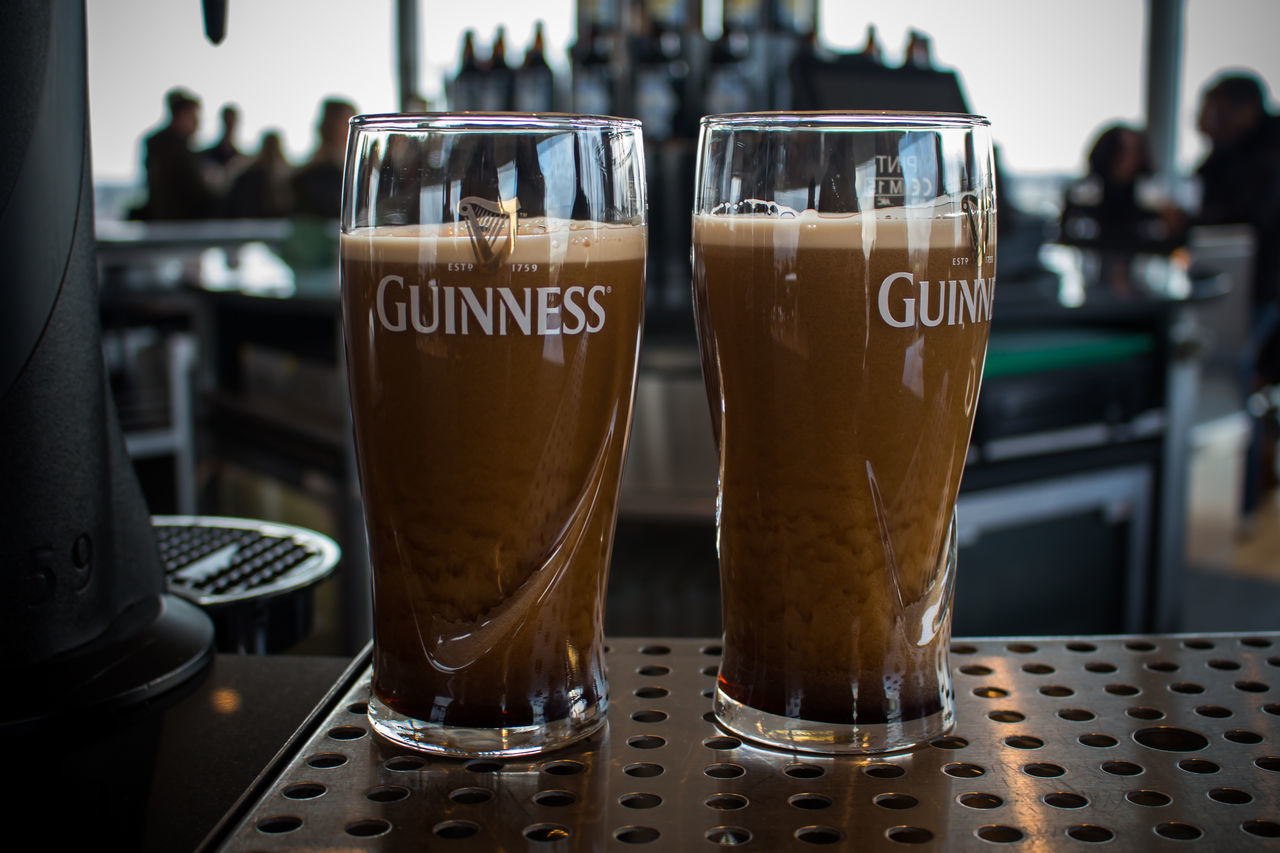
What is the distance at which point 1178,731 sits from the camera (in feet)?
1.73

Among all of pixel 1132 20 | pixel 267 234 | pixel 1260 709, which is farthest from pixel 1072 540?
pixel 1132 20

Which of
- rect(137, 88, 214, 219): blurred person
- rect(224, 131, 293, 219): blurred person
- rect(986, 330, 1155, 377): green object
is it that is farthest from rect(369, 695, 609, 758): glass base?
rect(224, 131, 293, 219): blurred person

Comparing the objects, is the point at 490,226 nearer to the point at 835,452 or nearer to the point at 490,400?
the point at 490,400

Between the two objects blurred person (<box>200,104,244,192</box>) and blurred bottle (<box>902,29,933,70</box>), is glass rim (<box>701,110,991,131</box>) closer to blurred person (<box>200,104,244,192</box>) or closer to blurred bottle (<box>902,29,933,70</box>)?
blurred bottle (<box>902,29,933,70</box>)

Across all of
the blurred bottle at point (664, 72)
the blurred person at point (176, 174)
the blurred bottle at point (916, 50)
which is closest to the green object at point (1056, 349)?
the blurred bottle at point (916, 50)

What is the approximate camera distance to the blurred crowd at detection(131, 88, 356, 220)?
14.2 feet

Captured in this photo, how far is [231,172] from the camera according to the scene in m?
6.68

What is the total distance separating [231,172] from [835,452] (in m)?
6.73

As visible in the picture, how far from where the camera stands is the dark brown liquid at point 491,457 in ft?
1.58

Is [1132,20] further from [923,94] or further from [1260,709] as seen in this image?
[1260,709]

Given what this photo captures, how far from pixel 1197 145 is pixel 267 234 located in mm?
5240

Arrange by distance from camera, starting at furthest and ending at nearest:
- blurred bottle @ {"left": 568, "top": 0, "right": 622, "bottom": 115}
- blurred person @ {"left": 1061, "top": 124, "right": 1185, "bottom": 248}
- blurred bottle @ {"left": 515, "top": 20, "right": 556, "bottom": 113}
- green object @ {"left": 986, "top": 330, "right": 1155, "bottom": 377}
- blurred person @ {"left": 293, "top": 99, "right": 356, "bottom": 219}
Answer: blurred person @ {"left": 1061, "top": 124, "right": 1185, "bottom": 248}
blurred person @ {"left": 293, "top": 99, "right": 356, "bottom": 219}
blurred bottle @ {"left": 515, "top": 20, "right": 556, "bottom": 113}
blurred bottle @ {"left": 568, "top": 0, "right": 622, "bottom": 115}
green object @ {"left": 986, "top": 330, "right": 1155, "bottom": 377}

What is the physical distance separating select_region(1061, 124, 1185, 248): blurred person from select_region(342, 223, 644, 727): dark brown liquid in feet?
13.7

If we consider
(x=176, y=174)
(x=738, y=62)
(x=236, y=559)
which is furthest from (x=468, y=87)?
(x=176, y=174)
